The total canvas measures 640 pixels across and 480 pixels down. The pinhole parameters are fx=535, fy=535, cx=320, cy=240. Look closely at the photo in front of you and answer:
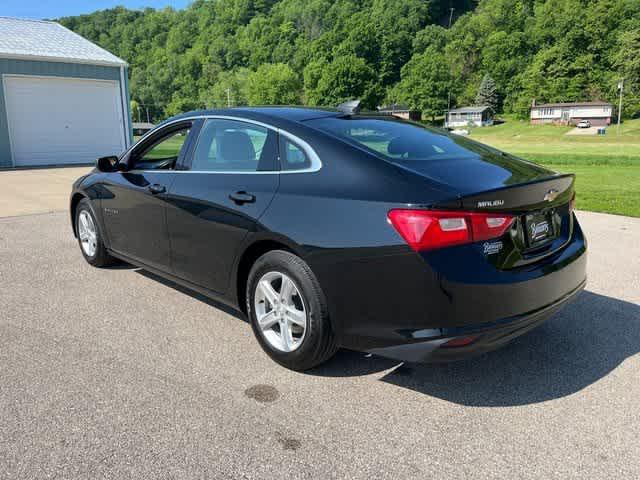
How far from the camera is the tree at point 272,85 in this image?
114 metres

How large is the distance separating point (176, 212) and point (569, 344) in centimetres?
292

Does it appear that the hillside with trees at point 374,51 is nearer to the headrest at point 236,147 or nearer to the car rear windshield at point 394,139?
the car rear windshield at point 394,139

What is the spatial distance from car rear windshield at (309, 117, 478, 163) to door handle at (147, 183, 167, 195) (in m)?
1.35

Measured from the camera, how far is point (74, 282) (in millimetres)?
5082

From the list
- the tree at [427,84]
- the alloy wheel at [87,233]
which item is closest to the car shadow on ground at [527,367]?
the alloy wheel at [87,233]

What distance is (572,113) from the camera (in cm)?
8912

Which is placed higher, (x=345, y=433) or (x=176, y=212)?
(x=176, y=212)

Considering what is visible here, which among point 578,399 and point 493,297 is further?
point 578,399

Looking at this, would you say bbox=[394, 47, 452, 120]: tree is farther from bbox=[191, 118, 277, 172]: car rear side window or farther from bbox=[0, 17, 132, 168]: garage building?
bbox=[191, 118, 277, 172]: car rear side window

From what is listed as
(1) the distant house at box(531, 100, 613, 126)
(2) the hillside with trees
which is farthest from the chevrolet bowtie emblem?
(1) the distant house at box(531, 100, 613, 126)

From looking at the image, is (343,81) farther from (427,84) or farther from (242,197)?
(242,197)

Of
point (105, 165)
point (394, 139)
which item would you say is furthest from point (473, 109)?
point (394, 139)

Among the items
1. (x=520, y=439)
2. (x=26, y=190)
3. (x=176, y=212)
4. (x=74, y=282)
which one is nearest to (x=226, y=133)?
(x=176, y=212)

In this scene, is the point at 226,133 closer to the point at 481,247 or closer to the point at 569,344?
the point at 481,247
